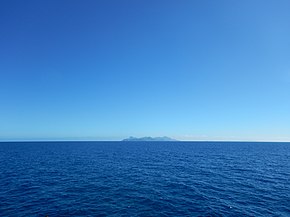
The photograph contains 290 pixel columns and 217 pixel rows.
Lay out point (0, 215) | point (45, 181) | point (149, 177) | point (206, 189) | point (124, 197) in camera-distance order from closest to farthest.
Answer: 1. point (0, 215)
2. point (124, 197)
3. point (206, 189)
4. point (45, 181)
5. point (149, 177)

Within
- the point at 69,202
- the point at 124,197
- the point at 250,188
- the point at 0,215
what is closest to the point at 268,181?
the point at 250,188

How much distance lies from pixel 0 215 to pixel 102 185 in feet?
64.9

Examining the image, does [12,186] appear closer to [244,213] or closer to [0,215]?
[0,215]

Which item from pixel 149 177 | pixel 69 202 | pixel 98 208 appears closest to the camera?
pixel 98 208

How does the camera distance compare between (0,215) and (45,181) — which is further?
(45,181)

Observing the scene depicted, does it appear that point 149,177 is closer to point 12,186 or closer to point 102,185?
point 102,185

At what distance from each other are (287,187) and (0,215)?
2353 inches

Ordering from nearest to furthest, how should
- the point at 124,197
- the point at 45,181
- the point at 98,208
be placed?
the point at 98,208 < the point at 124,197 < the point at 45,181

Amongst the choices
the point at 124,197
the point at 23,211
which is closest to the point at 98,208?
the point at 124,197

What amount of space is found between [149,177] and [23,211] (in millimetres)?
31381

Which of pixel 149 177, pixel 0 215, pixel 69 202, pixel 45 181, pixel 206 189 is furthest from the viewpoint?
pixel 149 177

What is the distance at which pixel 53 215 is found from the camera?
88.7 feet

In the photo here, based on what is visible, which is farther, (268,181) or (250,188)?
(268,181)

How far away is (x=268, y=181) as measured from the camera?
4722 centimetres
